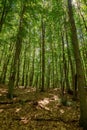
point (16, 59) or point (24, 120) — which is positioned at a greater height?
point (16, 59)

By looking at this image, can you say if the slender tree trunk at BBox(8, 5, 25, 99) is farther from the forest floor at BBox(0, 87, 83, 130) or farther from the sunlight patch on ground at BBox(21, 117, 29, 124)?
the sunlight patch on ground at BBox(21, 117, 29, 124)

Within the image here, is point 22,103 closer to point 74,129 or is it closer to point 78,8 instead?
point 74,129

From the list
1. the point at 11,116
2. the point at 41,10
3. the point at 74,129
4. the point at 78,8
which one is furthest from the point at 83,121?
the point at 78,8

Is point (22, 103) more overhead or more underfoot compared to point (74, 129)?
more overhead

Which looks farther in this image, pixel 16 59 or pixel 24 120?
pixel 16 59

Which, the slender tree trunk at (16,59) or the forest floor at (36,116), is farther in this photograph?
the slender tree trunk at (16,59)

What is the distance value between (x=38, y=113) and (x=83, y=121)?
263 cm

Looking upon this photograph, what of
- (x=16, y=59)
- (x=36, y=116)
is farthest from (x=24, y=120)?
(x=16, y=59)

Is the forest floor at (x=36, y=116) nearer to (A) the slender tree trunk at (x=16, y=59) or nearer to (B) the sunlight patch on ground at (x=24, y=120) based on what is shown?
(B) the sunlight patch on ground at (x=24, y=120)

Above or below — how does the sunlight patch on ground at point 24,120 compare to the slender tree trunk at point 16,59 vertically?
below

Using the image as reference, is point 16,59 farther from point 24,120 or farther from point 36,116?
point 24,120

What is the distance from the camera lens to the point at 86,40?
Answer: 66.9 feet

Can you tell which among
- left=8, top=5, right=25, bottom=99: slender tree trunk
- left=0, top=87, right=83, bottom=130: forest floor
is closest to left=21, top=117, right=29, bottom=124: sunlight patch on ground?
left=0, top=87, right=83, bottom=130: forest floor

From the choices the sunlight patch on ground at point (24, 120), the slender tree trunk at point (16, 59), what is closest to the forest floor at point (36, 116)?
the sunlight patch on ground at point (24, 120)
